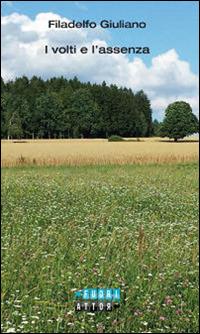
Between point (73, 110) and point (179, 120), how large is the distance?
929 cm

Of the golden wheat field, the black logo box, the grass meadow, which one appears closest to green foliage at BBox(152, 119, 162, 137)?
the golden wheat field

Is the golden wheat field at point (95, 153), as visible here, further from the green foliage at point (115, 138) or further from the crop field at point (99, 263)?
the crop field at point (99, 263)

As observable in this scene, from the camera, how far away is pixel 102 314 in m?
5.86

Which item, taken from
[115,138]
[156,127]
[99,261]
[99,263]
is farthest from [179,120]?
[99,263]

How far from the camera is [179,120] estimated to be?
30.2m

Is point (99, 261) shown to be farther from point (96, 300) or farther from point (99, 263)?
point (96, 300)

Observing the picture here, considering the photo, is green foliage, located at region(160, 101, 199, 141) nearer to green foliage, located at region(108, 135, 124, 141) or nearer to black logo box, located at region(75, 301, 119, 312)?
green foliage, located at region(108, 135, 124, 141)

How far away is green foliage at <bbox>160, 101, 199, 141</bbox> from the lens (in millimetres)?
24616

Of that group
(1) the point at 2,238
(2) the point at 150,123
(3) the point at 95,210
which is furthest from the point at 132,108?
(1) the point at 2,238

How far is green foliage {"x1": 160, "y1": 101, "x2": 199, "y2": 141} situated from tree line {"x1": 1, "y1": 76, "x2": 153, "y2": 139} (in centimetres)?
153

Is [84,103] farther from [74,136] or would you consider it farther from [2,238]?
[2,238]

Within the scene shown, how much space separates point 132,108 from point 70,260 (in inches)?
955

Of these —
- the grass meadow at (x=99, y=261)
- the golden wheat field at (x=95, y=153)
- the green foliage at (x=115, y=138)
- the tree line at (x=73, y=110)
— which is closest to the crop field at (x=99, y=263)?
the grass meadow at (x=99, y=261)

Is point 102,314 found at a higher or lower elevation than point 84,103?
lower
